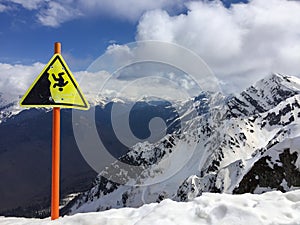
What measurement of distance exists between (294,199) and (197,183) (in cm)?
13411

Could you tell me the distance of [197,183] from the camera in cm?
13875

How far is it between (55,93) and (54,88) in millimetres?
157

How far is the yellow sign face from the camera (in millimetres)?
9008

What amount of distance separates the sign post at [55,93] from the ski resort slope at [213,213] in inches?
73.0

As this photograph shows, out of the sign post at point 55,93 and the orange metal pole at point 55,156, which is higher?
the sign post at point 55,93

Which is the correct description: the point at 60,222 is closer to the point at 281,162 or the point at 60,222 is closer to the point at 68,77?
the point at 68,77

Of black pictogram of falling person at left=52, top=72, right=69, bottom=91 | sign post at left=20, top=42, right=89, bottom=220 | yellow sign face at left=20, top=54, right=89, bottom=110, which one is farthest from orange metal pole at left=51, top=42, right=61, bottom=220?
black pictogram of falling person at left=52, top=72, right=69, bottom=91

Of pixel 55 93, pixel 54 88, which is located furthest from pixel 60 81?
pixel 55 93

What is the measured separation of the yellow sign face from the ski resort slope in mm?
3540

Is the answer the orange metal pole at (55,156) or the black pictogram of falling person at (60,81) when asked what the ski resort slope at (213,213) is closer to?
the orange metal pole at (55,156)

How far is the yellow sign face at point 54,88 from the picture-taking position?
9.01 meters

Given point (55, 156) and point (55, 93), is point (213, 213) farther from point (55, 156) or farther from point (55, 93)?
point (55, 93)

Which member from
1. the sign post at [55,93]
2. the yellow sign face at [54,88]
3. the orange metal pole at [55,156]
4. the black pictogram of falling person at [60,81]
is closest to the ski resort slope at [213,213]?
the orange metal pole at [55,156]

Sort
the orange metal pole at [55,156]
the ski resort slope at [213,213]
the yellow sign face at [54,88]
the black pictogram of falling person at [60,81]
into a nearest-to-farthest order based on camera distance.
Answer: the ski resort slope at [213,213] < the yellow sign face at [54,88] < the black pictogram of falling person at [60,81] < the orange metal pole at [55,156]
